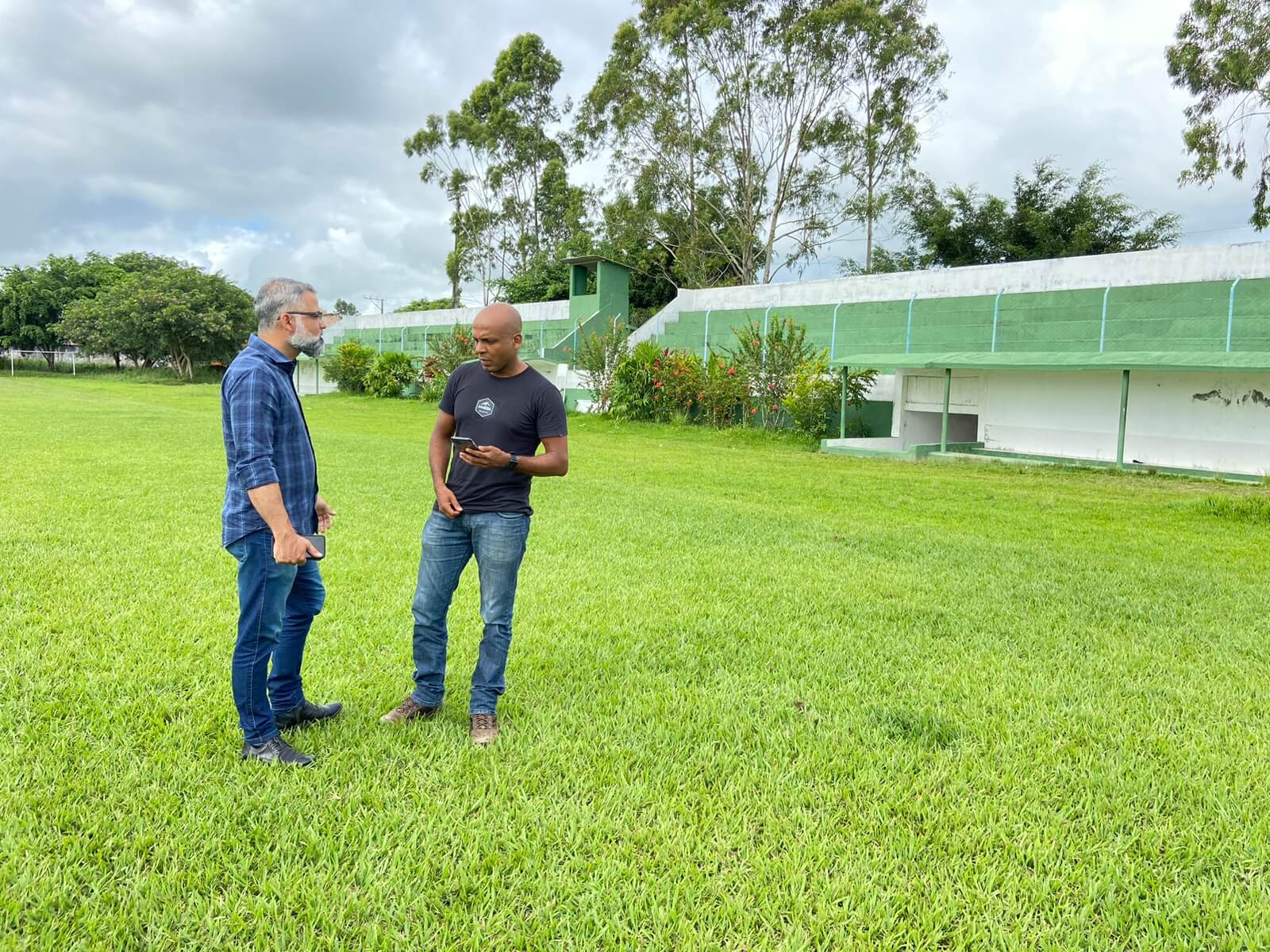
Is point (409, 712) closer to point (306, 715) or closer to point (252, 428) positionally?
point (306, 715)

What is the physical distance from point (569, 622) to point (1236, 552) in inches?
252

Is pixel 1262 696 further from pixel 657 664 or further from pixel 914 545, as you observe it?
pixel 914 545

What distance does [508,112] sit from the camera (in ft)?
146

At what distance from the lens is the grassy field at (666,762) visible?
225 cm

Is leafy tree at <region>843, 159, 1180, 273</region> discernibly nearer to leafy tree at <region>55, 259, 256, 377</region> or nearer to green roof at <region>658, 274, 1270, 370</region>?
green roof at <region>658, 274, 1270, 370</region>

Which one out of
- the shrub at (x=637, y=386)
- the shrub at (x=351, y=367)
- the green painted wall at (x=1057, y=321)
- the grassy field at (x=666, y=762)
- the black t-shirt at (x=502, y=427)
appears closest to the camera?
the grassy field at (x=666, y=762)

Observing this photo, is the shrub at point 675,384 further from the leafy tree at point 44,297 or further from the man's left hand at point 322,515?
the leafy tree at point 44,297

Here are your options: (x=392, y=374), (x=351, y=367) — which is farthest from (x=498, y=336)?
(x=351, y=367)

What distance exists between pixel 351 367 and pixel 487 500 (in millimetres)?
35487

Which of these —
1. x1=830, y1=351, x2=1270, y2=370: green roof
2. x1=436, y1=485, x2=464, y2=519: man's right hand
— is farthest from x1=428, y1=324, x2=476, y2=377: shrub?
x1=436, y1=485, x2=464, y2=519: man's right hand

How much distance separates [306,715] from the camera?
331 cm

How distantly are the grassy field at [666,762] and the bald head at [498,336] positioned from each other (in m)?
1.48

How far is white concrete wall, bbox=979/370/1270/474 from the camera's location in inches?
553

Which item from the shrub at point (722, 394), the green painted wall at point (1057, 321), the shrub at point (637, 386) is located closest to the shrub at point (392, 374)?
the shrub at point (637, 386)
